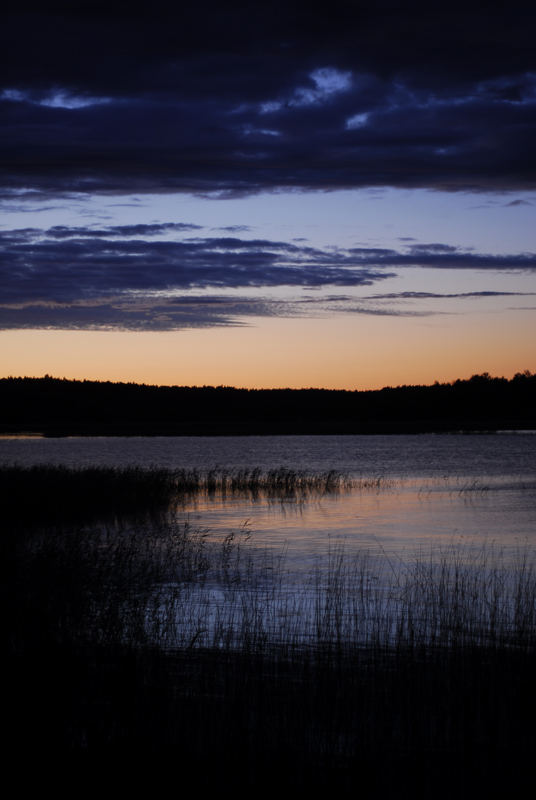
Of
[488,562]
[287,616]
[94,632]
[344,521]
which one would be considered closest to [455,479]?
[344,521]

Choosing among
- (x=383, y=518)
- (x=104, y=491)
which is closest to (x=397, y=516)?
(x=383, y=518)

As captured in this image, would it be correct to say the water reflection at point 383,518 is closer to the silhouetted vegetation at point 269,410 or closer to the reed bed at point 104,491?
the reed bed at point 104,491

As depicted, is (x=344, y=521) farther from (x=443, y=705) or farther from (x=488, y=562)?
(x=443, y=705)

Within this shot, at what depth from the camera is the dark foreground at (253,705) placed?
6.38 meters

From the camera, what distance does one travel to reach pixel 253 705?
782 cm

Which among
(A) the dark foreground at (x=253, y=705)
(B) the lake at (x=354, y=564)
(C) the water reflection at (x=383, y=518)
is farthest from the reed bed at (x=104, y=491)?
(A) the dark foreground at (x=253, y=705)

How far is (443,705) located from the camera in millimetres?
8008

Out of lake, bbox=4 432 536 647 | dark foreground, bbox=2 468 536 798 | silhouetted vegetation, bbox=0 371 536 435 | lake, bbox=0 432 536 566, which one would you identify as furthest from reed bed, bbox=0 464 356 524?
silhouetted vegetation, bbox=0 371 536 435

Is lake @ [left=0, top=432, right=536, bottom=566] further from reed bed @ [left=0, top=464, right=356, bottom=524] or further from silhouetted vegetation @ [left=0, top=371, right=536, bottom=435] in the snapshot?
silhouetted vegetation @ [left=0, top=371, right=536, bottom=435]

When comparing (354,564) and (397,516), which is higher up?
(354,564)

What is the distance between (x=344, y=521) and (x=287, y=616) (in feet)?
47.7

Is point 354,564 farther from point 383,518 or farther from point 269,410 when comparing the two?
point 269,410

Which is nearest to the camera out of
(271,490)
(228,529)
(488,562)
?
(488,562)

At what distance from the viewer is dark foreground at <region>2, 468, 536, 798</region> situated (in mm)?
6375
